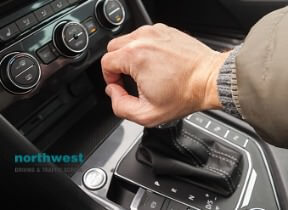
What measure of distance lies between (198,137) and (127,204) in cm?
17

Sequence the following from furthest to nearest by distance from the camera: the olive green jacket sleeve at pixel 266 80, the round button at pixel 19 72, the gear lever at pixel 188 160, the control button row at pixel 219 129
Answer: the control button row at pixel 219 129 → the gear lever at pixel 188 160 → the round button at pixel 19 72 → the olive green jacket sleeve at pixel 266 80

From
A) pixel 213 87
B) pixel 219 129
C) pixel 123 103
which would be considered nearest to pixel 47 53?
pixel 123 103

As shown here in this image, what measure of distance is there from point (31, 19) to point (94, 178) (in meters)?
0.28

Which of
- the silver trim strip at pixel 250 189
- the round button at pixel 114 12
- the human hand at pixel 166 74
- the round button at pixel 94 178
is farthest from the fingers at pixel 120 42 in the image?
the silver trim strip at pixel 250 189

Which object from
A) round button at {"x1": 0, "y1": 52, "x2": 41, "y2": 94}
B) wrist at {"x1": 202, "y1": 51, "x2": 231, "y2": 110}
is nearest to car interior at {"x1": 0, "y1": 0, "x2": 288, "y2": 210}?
round button at {"x1": 0, "y1": 52, "x2": 41, "y2": 94}

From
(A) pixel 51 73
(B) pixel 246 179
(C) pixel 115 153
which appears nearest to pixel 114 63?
(A) pixel 51 73

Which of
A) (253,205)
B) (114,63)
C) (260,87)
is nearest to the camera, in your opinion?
(260,87)

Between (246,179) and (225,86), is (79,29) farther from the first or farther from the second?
(246,179)

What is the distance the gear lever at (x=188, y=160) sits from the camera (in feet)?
2.15

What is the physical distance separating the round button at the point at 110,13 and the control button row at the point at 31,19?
1.9 inches

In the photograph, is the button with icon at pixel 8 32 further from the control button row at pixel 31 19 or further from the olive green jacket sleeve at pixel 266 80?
the olive green jacket sleeve at pixel 266 80

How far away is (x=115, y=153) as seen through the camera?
73 centimetres

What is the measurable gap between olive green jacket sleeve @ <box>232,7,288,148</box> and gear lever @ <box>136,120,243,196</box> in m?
0.19

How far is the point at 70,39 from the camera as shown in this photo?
62 centimetres
